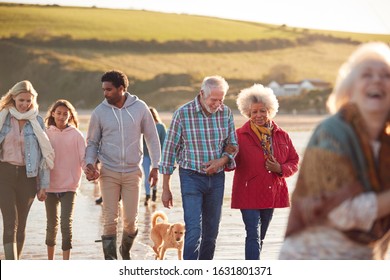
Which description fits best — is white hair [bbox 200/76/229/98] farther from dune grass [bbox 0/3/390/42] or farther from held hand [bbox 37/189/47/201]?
dune grass [bbox 0/3/390/42]

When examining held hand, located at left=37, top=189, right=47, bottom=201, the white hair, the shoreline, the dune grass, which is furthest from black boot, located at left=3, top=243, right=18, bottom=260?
the shoreline

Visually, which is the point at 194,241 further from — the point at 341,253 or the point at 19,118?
the point at 341,253

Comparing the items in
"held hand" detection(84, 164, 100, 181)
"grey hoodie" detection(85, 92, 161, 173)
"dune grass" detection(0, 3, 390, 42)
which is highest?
"dune grass" detection(0, 3, 390, 42)

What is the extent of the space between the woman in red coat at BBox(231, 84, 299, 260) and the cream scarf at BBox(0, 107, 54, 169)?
156 cm

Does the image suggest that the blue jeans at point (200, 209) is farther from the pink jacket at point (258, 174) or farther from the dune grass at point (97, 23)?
the dune grass at point (97, 23)

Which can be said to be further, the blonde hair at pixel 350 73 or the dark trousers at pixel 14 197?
the dark trousers at pixel 14 197

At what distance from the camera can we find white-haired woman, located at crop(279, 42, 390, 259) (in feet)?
14.1

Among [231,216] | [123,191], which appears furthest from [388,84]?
[231,216]

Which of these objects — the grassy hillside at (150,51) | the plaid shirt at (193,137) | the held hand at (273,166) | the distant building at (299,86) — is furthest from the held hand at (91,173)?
the distant building at (299,86)

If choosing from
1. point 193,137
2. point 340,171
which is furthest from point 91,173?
point 340,171

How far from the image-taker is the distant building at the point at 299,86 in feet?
145

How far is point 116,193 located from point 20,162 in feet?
2.61

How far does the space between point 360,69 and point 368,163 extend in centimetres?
39

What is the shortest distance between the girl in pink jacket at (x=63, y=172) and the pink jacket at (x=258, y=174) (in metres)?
1.47
